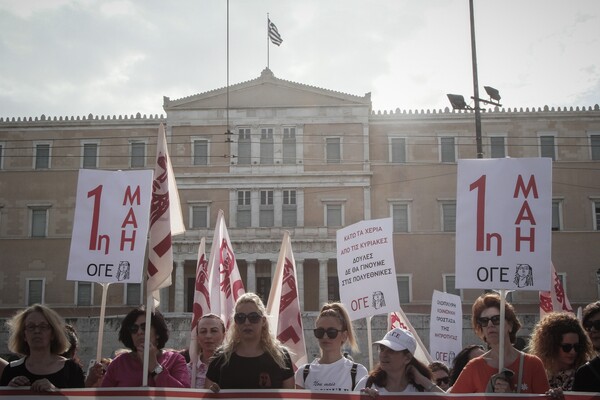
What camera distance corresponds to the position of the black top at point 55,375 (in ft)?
17.6

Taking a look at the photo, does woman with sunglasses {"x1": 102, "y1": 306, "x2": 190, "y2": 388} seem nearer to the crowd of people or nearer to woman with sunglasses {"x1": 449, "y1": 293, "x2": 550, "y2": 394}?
the crowd of people

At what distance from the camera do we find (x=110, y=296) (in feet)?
119

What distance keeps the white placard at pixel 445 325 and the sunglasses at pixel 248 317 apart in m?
7.42

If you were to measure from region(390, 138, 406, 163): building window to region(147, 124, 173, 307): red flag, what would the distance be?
31.0 metres

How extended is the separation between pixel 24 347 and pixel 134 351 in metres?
0.84

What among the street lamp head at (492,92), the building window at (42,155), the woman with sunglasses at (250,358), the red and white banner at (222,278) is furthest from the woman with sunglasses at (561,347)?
the building window at (42,155)

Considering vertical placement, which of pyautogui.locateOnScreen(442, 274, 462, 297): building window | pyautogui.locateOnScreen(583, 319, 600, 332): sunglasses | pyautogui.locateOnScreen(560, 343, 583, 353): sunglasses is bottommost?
pyautogui.locateOnScreen(560, 343, 583, 353): sunglasses

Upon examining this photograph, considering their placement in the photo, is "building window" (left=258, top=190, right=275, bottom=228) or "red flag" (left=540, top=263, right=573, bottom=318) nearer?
"red flag" (left=540, top=263, right=573, bottom=318)

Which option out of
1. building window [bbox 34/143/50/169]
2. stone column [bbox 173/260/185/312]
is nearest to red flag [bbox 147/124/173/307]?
stone column [bbox 173/260/185/312]

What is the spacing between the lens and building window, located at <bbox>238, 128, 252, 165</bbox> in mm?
36906

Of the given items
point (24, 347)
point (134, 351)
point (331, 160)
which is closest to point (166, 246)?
point (134, 351)

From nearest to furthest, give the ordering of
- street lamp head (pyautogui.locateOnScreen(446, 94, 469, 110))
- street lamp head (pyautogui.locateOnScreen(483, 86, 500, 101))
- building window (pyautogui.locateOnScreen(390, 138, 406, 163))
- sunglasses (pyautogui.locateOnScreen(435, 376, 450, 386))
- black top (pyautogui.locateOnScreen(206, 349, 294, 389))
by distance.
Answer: black top (pyautogui.locateOnScreen(206, 349, 294, 389)), sunglasses (pyautogui.locateOnScreen(435, 376, 450, 386)), street lamp head (pyautogui.locateOnScreen(446, 94, 469, 110)), street lamp head (pyautogui.locateOnScreen(483, 86, 500, 101)), building window (pyautogui.locateOnScreen(390, 138, 406, 163))

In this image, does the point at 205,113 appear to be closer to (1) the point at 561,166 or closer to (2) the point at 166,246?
(1) the point at 561,166

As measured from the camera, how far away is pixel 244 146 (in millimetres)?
36969
